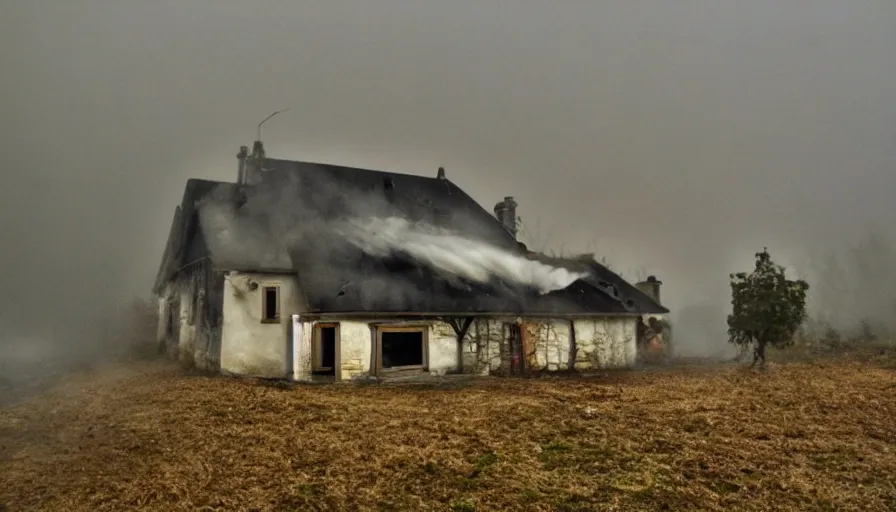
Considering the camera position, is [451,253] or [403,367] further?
[451,253]

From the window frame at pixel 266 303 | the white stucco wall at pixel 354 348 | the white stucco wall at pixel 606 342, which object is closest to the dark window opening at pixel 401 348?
the white stucco wall at pixel 354 348

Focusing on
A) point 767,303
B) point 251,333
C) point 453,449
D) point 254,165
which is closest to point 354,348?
point 251,333

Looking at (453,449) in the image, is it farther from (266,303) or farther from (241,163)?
(241,163)

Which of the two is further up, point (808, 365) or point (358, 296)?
point (358, 296)

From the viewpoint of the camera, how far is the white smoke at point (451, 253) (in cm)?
1950

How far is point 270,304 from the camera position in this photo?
17.2m

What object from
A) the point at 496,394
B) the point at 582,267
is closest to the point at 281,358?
the point at 496,394

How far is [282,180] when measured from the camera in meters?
21.3

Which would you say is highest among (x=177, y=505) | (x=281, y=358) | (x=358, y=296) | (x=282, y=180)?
(x=282, y=180)

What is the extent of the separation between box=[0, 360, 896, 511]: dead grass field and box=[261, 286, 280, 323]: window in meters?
2.69

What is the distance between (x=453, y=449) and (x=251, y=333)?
9.54 metres

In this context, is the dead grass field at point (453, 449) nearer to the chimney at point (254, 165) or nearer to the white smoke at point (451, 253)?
the white smoke at point (451, 253)

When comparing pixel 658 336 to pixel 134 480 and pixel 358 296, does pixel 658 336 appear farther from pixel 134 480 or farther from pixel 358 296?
pixel 134 480

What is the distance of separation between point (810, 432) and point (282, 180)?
17.6 m
